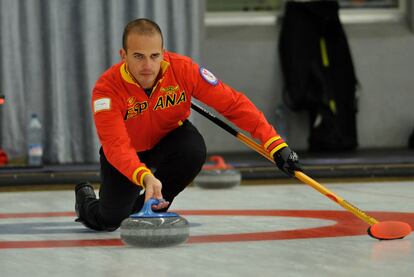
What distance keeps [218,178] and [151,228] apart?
2520 millimetres

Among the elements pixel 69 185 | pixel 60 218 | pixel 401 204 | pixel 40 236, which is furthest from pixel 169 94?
pixel 69 185

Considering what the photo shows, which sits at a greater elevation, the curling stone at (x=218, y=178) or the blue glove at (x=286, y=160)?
the blue glove at (x=286, y=160)

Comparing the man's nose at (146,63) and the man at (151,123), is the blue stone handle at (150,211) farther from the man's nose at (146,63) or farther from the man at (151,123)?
the man's nose at (146,63)

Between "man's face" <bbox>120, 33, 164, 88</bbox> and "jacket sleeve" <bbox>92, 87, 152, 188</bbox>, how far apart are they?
120 millimetres

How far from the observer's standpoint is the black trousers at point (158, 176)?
3.40m

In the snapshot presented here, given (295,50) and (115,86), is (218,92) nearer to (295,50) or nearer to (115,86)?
(115,86)

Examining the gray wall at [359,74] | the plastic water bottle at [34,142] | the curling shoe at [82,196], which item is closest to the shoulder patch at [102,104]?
the curling shoe at [82,196]

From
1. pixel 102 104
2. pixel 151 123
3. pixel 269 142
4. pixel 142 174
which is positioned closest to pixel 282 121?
pixel 151 123

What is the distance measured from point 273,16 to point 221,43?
0.48 meters

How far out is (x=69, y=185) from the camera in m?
5.78

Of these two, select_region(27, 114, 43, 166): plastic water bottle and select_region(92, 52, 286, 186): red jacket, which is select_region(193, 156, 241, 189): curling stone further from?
select_region(92, 52, 286, 186): red jacket

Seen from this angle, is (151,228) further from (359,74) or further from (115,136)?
(359,74)

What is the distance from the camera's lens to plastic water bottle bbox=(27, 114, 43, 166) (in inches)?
247

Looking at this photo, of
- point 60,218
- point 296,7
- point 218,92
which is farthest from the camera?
point 296,7
